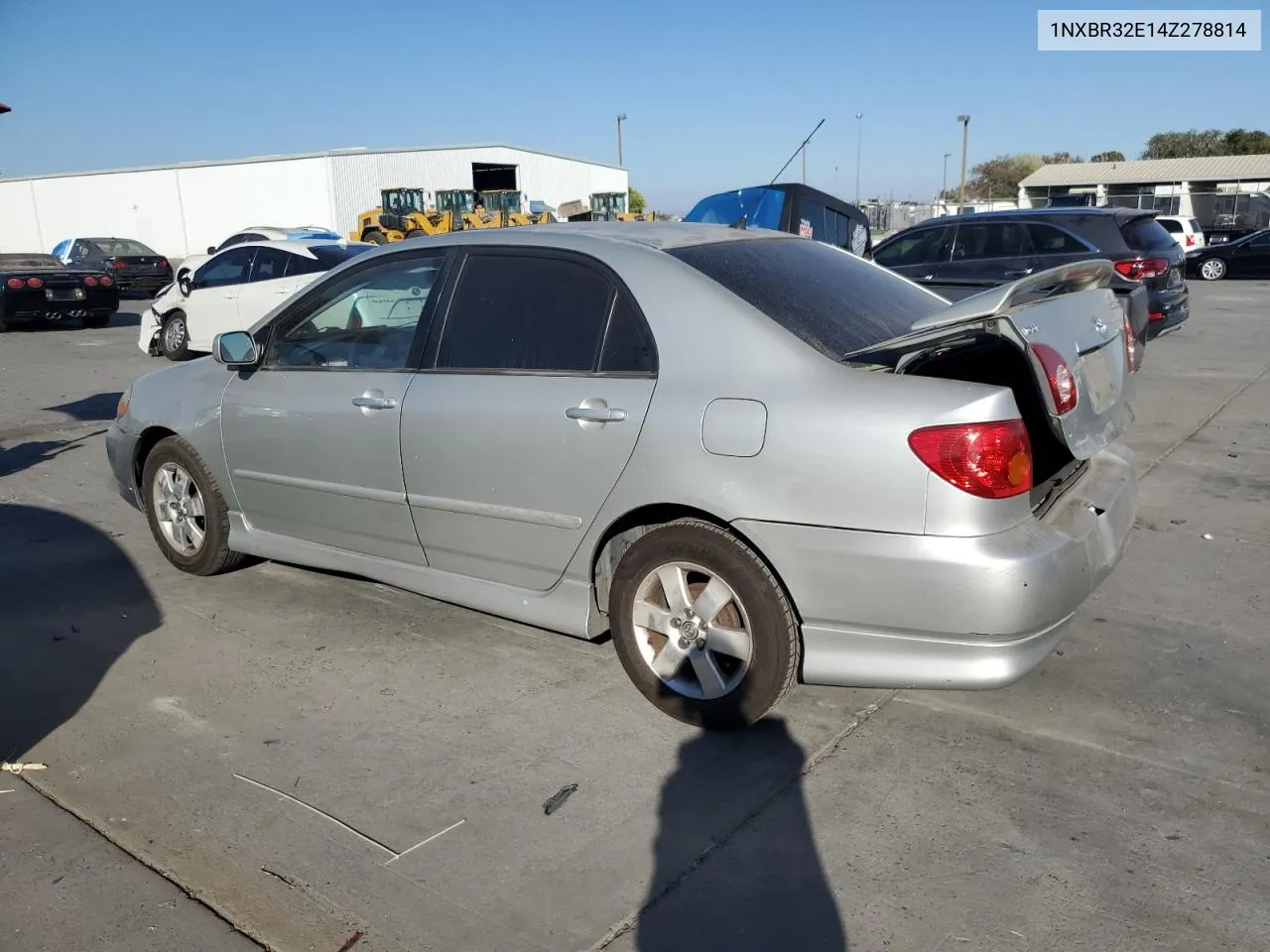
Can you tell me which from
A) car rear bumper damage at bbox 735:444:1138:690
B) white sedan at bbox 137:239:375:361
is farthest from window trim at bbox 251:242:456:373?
white sedan at bbox 137:239:375:361

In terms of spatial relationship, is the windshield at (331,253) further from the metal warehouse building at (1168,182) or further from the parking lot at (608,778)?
the metal warehouse building at (1168,182)

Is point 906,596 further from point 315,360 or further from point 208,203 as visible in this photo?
point 208,203

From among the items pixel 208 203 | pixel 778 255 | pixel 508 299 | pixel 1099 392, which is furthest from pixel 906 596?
pixel 208 203

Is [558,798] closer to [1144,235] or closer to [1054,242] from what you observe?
[1054,242]

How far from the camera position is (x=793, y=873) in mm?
2750

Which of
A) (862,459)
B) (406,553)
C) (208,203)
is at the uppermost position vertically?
(208,203)

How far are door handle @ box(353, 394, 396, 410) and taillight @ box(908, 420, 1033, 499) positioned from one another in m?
2.08

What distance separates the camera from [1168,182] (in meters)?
51.9

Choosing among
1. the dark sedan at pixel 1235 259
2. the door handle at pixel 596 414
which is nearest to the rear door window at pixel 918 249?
the door handle at pixel 596 414

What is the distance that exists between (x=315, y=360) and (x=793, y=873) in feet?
9.80

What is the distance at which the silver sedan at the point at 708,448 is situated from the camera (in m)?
3.04

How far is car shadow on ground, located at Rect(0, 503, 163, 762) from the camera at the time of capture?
3.85 metres

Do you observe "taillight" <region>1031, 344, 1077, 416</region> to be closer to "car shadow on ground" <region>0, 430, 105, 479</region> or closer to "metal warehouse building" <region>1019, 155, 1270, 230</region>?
"car shadow on ground" <region>0, 430, 105, 479</region>

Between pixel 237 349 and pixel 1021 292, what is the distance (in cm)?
326
